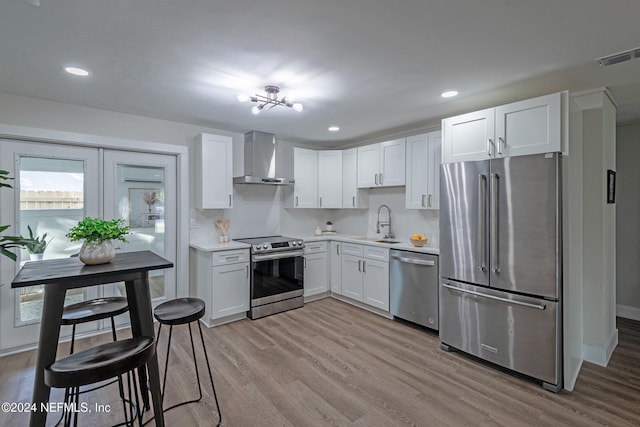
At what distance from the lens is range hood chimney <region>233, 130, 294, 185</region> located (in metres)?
4.29

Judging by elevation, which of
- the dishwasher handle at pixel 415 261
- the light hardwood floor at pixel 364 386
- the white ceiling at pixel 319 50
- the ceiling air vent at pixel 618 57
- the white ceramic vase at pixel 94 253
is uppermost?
the white ceiling at pixel 319 50

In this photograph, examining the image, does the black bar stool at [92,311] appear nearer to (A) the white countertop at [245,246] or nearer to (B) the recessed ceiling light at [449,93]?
(A) the white countertop at [245,246]

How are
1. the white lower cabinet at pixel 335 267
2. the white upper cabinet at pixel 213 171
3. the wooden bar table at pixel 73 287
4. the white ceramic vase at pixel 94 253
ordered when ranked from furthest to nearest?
the white lower cabinet at pixel 335 267 < the white upper cabinet at pixel 213 171 < the white ceramic vase at pixel 94 253 < the wooden bar table at pixel 73 287

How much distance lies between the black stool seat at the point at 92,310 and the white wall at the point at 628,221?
552 centimetres

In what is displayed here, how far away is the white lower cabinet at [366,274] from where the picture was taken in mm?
3943

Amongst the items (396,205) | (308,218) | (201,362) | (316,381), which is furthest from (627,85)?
(201,362)

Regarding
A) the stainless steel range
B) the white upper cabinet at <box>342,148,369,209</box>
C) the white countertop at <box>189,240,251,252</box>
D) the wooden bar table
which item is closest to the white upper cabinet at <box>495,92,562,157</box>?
the white upper cabinet at <box>342,148,369,209</box>

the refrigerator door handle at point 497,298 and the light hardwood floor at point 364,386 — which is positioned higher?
the refrigerator door handle at point 497,298

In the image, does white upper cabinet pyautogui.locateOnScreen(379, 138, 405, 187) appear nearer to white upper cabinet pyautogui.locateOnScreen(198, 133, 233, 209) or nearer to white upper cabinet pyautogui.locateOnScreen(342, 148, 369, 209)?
white upper cabinet pyautogui.locateOnScreen(342, 148, 369, 209)

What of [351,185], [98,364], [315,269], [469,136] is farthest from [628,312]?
[98,364]

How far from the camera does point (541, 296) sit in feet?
8.03

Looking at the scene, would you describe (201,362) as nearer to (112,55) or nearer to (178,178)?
(178,178)

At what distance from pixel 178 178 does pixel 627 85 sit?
4.74 metres

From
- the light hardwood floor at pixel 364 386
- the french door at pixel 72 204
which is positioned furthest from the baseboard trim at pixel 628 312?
the french door at pixel 72 204
